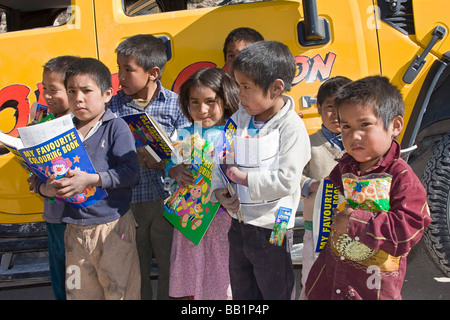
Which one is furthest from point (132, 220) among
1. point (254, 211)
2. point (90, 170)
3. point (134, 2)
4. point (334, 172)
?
point (134, 2)

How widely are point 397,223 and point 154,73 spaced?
1.67m

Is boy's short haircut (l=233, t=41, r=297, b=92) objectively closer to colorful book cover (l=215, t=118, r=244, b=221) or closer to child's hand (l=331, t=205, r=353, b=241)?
colorful book cover (l=215, t=118, r=244, b=221)

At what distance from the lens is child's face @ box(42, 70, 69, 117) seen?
8.86 feet

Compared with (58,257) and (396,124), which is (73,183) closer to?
(58,257)

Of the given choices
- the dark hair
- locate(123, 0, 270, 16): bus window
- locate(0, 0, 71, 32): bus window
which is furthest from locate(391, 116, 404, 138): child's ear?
locate(0, 0, 71, 32): bus window

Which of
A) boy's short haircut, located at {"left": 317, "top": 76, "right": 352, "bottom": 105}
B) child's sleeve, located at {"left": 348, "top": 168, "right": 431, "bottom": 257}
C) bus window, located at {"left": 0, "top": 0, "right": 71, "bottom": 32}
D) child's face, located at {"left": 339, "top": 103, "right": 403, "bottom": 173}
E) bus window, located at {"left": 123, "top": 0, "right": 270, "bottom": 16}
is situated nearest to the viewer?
child's sleeve, located at {"left": 348, "top": 168, "right": 431, "bottom": 257}

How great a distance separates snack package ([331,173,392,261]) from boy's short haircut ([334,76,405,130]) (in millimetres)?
204

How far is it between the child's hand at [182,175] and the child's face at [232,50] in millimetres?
690

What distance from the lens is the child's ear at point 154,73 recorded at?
2.87m

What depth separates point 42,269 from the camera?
9.95 feet

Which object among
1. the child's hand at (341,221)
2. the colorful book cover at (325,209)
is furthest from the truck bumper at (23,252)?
the child's hand at (341,221)

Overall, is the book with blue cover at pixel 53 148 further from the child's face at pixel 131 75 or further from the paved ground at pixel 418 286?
the paved ground at pixel 418 286

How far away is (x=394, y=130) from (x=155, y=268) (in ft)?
5.51
